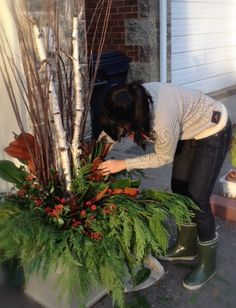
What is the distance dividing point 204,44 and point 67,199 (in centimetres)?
620

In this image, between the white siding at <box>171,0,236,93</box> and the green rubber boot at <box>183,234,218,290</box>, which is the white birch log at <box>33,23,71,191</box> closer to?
the green rubber boot at <box>183,234,218,290</box>

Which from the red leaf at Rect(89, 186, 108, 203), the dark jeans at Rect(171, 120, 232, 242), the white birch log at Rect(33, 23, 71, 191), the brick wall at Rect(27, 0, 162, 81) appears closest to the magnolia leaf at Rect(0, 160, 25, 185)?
the white birch log at Rect(33, 23, 71, 191)

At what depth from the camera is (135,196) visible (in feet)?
7.89

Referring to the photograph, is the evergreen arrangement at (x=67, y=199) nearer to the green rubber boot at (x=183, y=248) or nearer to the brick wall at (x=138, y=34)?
the green rubber boot at (x=183, y=248)

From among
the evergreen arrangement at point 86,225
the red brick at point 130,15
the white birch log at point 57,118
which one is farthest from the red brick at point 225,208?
the red brick at point 130,15

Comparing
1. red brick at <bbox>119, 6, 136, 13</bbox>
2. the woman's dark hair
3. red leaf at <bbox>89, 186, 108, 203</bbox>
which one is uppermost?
red brick at <bbox>119, 6, 136, 13</bbox>

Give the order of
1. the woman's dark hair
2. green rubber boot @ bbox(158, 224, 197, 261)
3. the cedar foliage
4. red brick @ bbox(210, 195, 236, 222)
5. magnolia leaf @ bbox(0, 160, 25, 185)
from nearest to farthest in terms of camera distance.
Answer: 1. the cedar foliage
2. the woman's dark hair
3. magnolia leaf @ bbox(0, 160, 25, 185)
4. green rubber boot @ bbox(158, 224, 197, 261)
5. red brick @ bbox(210, 195, 236, 222)

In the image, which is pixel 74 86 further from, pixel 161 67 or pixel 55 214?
pixel 161 67

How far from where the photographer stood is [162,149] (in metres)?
2.43

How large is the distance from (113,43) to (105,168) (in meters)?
3.83

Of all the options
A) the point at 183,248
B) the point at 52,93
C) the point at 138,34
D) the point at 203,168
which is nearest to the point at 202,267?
the point at 183,248

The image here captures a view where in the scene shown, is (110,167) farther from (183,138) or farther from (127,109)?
(183,138)

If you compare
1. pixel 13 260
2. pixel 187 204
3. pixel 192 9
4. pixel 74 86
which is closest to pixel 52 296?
pixel 13 260

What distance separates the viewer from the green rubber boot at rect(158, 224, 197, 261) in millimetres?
3184
